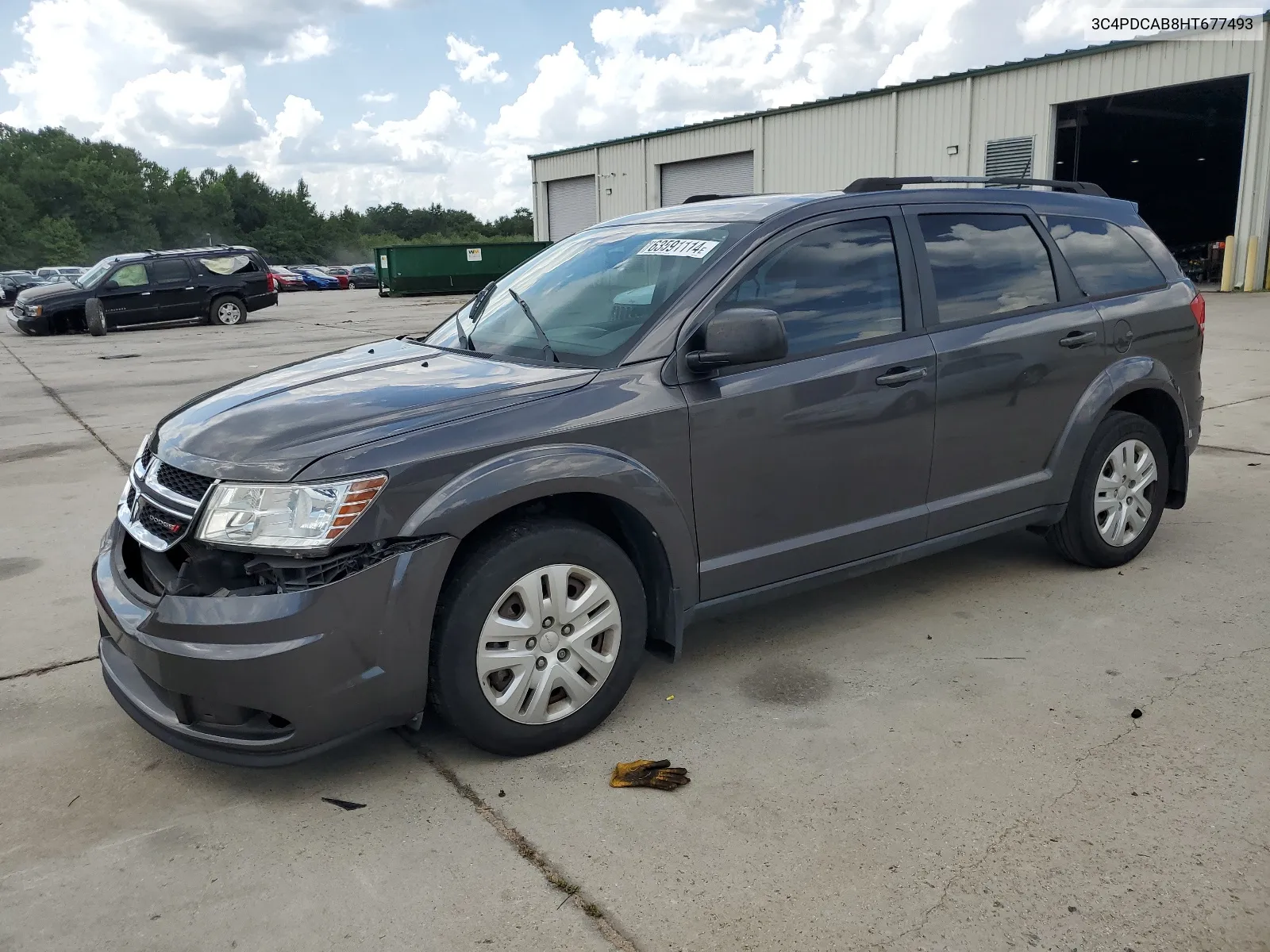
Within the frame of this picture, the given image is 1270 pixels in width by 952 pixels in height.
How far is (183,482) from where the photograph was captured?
3.10m

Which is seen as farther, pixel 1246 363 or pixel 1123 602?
pixel 1246 363

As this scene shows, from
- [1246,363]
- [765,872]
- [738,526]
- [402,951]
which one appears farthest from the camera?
[1246,363]

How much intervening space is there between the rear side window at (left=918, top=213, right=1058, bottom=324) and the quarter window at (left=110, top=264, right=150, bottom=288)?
67.4 feet

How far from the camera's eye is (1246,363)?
11.4 m

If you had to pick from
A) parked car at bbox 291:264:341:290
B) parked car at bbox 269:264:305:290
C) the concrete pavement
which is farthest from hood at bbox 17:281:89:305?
parked car at bbox 291:264:341:290

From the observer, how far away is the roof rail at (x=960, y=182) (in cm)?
420

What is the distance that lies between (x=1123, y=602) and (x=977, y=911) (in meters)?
2.38

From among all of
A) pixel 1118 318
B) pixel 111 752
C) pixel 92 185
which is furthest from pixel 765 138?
pixel 92 185

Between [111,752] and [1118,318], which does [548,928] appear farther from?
[1118,318]

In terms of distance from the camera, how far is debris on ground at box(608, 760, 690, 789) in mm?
3064

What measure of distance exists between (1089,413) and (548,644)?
269 cm

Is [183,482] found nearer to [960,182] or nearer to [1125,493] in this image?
[960,182]

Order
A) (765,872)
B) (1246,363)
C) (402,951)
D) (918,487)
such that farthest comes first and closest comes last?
1. (1246,363)
2. (918,487)
3. (765,872)
4. (402,951)

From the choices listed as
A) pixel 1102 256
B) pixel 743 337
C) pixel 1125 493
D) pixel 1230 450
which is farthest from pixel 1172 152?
pixel 743 337
